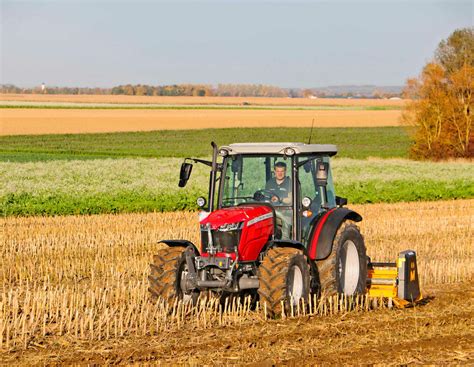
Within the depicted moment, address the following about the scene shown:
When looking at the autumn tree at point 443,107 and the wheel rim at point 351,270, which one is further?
the autumn tree at point 443,107

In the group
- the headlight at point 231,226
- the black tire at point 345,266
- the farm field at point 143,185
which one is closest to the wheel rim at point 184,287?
the headlight at point 231,226

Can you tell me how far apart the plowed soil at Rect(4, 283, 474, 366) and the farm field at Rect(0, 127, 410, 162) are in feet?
122

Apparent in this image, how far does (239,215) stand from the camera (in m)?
10.8

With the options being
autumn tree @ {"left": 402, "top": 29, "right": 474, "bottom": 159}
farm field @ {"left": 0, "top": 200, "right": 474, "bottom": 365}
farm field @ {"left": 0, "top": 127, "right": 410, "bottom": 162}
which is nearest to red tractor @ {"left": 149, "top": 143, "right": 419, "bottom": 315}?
farm field @ {"left": 0, "top": 200, "right": 474, "bottom": 365}

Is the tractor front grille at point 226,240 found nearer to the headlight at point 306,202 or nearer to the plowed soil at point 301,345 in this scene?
the headlight at point 306,202

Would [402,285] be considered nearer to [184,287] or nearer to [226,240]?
[226,240]

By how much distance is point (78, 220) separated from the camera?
73.0ft

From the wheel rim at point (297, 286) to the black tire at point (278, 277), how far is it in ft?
0.15

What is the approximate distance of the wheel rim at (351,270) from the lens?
1195 centimetres

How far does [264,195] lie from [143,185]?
1853 centimetres

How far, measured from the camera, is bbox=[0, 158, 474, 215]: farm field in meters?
25.2

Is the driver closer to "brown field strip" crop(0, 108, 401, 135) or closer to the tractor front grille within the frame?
the tractor front grille

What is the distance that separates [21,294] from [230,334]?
419 cm

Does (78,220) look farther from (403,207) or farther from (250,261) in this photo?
(250,261)
